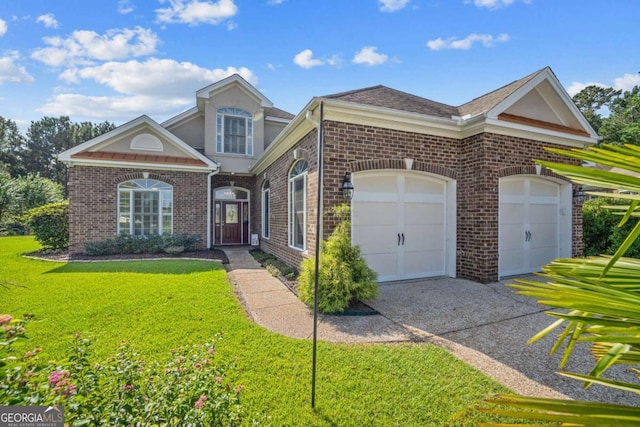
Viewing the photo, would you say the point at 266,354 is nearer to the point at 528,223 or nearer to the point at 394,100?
the point at 394,100

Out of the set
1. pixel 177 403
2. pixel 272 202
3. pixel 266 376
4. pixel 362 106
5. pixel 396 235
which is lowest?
pixel 266 376

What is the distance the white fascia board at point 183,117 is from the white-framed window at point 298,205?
951 cm

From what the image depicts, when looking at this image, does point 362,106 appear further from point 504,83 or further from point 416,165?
point 504,83

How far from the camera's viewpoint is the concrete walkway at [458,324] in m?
3.30

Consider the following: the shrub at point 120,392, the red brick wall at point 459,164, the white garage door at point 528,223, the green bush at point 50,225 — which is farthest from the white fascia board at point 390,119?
the green bush at point 50,225

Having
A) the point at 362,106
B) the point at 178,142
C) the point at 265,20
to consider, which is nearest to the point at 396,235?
the point at 362,106

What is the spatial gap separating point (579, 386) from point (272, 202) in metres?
9.62

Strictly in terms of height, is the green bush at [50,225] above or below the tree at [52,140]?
below

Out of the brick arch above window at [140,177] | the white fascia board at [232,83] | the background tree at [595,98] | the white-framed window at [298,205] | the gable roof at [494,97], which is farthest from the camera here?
the background tree at [595,98]

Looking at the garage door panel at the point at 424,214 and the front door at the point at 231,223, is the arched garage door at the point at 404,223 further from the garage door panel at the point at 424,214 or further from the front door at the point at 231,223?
the front door at the point at 231,223

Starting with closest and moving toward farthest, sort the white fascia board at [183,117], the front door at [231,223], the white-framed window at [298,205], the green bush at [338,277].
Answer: the green bush at [338,277]
the white-framed window at [298,205]
the white fascia board at [183,117]
the front door at [231,223]

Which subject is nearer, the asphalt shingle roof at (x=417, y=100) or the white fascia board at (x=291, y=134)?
the white fascia board at (x=291, y=134)

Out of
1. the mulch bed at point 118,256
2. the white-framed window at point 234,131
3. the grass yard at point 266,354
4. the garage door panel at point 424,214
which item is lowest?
the grass yard at point 266,354

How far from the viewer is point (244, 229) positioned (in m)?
16.1
